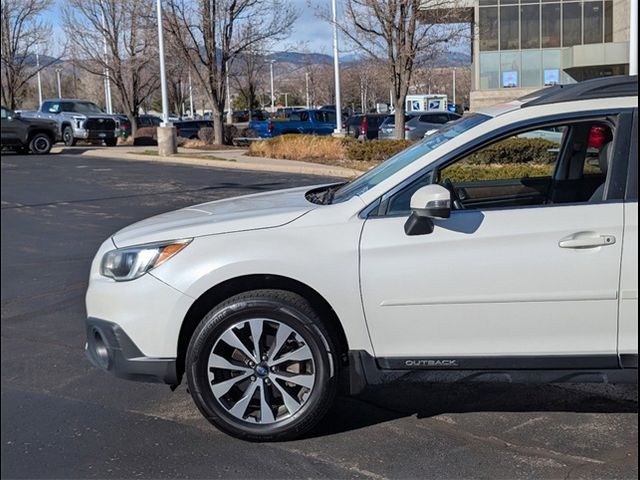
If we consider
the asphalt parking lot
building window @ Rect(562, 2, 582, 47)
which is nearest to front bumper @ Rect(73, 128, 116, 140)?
the asphalt parking lot

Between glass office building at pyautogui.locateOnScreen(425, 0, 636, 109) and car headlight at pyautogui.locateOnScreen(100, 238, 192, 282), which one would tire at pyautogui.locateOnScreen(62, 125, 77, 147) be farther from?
car headlight at pyautogui.locateOnScreen(100, 238, 192, 282)

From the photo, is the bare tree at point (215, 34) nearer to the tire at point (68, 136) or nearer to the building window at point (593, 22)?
the tire at point (68, 136)

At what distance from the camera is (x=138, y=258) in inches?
165

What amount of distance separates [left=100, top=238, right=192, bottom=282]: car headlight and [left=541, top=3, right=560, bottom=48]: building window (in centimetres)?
4563

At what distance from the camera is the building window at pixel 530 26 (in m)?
45.7

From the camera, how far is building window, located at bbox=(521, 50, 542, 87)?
46.4 metres

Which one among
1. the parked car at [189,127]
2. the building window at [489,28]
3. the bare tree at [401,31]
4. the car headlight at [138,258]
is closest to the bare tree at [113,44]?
the parked car at [189,127]

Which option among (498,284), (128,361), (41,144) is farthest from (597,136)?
Result: (41,144)

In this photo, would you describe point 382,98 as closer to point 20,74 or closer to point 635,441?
point 20,74

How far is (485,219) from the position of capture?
4039mm

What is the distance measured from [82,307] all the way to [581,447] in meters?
4.44

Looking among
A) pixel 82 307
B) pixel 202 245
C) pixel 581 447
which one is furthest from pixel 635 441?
pixel 82 307

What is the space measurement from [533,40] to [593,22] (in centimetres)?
351

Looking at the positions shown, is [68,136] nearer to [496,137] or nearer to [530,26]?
[530,26]
